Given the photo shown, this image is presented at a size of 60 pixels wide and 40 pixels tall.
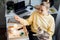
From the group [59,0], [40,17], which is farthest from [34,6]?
[59,0]

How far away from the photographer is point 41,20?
4.22 ft

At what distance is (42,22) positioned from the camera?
1.29m

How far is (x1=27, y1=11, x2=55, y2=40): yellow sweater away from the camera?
129 cm

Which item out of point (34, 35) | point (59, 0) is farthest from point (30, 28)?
Answer: point (59, 0)

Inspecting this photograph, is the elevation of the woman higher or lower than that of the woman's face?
lower

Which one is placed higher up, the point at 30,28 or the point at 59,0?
the point at 59,0

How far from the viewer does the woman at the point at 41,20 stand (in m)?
1.27

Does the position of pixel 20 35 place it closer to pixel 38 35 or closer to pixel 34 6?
pixel 38 35

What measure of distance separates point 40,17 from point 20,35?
194 mm

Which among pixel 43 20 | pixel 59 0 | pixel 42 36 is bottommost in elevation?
pixel 42 36

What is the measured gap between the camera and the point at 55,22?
1354mm

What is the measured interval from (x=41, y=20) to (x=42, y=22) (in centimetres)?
2

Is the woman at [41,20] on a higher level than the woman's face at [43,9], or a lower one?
lower

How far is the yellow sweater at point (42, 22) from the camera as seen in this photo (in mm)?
1285
